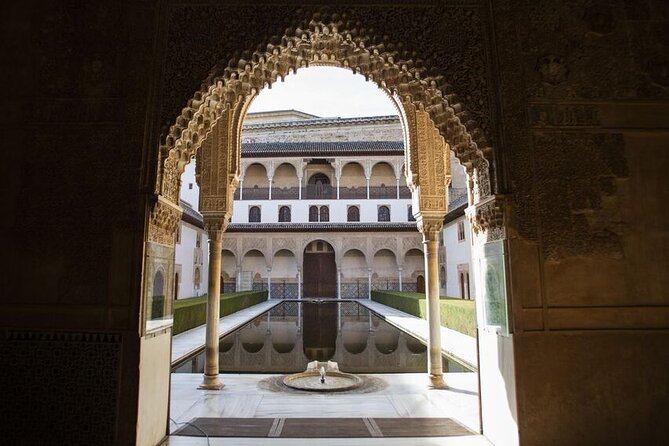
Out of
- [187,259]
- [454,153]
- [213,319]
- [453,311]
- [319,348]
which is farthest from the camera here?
[187,259]

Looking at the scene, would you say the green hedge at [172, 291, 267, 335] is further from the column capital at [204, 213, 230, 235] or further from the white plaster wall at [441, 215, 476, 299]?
the white plaster wall at [441, 215, 476, 299]

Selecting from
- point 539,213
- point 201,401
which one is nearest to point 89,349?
point 201,401

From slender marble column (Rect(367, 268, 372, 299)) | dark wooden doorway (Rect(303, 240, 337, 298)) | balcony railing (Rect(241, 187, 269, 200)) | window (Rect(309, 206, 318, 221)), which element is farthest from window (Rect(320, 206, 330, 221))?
slender marble column (Rect(367, 268, 372, 299))

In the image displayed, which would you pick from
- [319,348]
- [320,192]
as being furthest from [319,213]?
[319,348]

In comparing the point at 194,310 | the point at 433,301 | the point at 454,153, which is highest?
the point at 454,153

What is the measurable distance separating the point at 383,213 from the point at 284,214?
5513 mm

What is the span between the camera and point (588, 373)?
118 inches

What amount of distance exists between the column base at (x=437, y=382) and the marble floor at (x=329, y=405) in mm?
94

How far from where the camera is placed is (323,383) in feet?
17.5

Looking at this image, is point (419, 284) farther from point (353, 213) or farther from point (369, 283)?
point (353, 213)

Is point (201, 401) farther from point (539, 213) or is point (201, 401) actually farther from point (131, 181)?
point (539, 213)

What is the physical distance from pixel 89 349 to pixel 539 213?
3338 millimetres

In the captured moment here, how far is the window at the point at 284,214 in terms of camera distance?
24.3 metres

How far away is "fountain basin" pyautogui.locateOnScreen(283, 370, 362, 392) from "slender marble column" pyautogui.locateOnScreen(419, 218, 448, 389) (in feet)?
3.07
